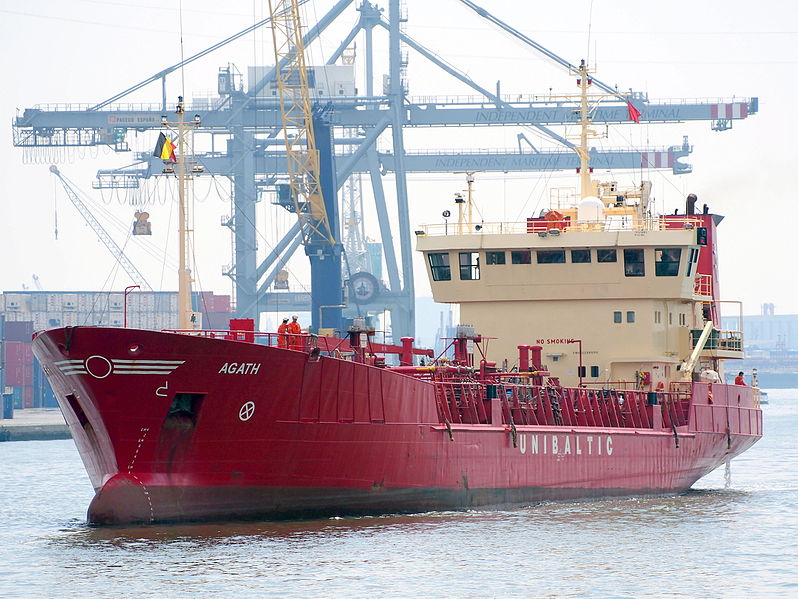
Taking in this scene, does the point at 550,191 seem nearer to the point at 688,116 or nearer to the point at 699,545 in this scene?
the point at 699,545

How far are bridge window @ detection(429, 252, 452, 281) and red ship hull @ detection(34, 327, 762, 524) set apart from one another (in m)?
8.08

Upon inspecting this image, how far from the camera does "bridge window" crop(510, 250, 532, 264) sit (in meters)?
Answer: 36.4

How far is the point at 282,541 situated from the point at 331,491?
202 cm

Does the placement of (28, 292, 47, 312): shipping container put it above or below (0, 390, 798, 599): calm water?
above

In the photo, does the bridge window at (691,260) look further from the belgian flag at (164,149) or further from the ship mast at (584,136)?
the belgian flag at (164,149)

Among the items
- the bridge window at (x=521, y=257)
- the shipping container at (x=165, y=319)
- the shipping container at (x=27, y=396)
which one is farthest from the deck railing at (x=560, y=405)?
the shipping container at (x=165, y=319)

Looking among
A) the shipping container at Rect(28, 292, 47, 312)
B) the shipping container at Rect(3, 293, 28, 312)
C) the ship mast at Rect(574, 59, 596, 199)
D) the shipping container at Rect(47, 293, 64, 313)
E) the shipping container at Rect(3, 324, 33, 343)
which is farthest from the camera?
the shipping container at Rect(47, 293, 64, 313)

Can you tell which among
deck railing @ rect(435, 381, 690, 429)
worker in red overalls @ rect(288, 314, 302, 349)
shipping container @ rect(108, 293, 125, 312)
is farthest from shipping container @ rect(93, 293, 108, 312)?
worker in red overalls @ rect(288, 314, 302, 349)

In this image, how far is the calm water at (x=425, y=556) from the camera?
850 inches

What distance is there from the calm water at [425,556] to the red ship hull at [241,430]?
0.48 meters

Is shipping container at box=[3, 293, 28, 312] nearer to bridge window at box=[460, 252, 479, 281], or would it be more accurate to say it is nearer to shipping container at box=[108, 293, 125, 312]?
shipping container at box=[108, 293, 125, 312]

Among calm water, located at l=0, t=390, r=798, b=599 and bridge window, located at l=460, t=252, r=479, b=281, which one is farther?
bridge window, located at l=460, t=252, r=479, b=281

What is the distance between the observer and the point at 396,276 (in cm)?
10431

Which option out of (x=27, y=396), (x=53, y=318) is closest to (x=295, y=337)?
(x=27, y=396)
